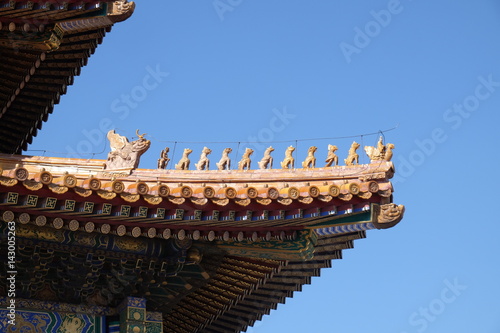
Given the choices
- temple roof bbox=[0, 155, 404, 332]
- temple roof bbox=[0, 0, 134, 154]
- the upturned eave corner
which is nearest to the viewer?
temple roof bbox=[0, 155, 404, 332]

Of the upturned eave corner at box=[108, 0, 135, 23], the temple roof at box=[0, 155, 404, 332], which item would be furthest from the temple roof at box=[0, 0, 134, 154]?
the temple roof at box=[0, 155, 404, 332]

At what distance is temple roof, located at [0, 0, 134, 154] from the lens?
727 inches

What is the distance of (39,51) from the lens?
19688 mm

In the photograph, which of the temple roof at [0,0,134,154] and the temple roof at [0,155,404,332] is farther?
the temple roof at [0,0,134,154]

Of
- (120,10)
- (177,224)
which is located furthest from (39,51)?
(177,224)

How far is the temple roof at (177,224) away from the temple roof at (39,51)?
239 centimetres

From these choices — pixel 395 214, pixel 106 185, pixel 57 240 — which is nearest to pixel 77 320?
pixel 57 240

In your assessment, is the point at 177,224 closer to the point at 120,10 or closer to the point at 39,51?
the point at 120,10

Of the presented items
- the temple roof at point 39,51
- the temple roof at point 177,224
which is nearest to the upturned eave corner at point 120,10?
the temple roof at point 39,51

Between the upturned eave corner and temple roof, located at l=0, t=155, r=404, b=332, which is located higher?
the upturned eave corner

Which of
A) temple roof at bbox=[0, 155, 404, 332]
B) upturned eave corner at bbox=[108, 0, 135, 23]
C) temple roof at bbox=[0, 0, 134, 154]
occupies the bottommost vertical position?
temple roof at bbox=[0, 155, 404, 332]

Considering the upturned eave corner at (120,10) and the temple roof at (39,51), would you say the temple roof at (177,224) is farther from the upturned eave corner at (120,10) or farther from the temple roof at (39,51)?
the upturned eave corner at (120,10)

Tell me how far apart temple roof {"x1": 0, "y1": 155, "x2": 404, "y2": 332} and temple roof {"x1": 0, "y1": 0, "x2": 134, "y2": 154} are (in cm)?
239

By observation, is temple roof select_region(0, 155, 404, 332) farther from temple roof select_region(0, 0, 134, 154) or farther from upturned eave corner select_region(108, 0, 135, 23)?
upturned eave corner select_region(108, 0, 135, 23)
